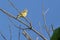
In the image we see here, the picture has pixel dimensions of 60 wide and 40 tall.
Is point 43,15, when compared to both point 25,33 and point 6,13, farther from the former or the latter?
point 6,13

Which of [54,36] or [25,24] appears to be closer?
[54,36]

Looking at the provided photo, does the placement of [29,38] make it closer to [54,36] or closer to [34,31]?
[34,31]

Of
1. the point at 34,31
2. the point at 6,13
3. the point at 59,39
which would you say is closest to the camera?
the point at 59,39

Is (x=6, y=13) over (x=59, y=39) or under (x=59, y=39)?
over

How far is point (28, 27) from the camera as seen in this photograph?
213cm

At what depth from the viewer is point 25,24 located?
2.13 meters

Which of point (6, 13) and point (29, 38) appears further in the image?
point (6, 13)

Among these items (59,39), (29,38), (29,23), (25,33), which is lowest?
(59,39)

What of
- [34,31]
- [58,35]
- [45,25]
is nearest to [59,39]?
[58,35]

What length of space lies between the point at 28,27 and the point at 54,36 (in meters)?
1.64

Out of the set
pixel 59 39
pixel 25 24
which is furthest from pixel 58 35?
pixel 25 24

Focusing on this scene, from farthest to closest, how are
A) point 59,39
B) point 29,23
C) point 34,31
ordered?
point 29,23 → point 34,31 → point 59,39

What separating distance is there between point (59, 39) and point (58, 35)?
0.01 metres

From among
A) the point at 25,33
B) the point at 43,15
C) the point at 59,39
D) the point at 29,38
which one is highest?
the point at 43,15
